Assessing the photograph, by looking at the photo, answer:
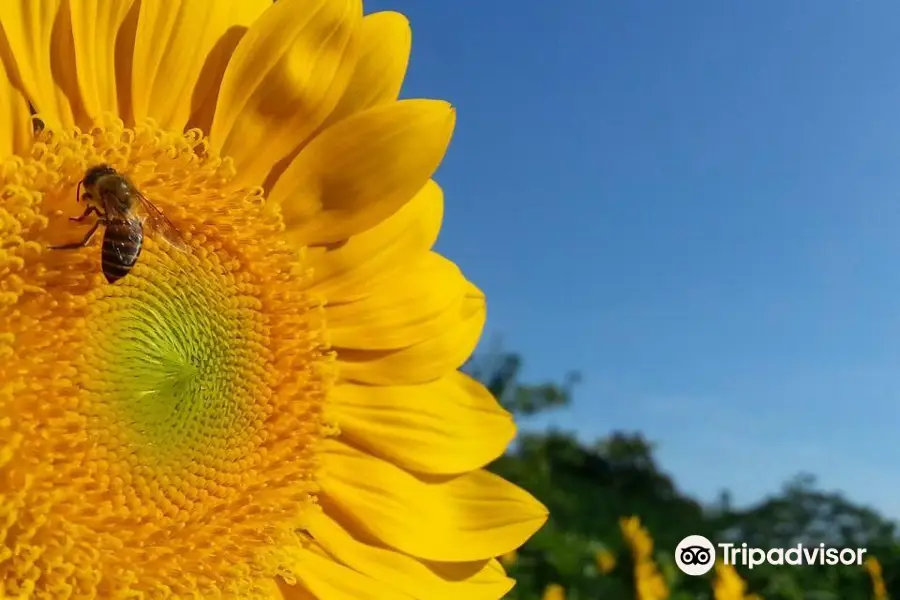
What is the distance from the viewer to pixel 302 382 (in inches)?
56.1

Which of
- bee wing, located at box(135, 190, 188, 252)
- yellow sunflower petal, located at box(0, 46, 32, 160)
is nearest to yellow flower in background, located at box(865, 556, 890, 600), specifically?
bee wing, located at box(135, 190, 188, 252)

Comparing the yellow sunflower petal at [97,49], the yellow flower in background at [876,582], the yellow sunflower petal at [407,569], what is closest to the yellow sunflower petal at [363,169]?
the yellow sunflower petal at [97,49]

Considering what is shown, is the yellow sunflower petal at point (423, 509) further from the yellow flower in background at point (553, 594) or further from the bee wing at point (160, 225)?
the yellow flower in background at point (553, 594)

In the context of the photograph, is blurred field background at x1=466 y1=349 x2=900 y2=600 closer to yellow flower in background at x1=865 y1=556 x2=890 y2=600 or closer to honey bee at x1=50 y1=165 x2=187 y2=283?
yellow flower in background at x1=865 y1=556 x2=890 y2=600

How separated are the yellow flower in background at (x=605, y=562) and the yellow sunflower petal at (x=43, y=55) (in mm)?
3308

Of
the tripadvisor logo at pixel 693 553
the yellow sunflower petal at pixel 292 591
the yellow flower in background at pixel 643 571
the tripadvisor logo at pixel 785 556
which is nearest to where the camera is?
the yellow sunflower petal at pixel 292 591

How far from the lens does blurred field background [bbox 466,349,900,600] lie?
3.80 meters

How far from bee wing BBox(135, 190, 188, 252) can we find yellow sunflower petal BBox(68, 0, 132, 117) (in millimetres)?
115

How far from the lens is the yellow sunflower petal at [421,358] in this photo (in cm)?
144

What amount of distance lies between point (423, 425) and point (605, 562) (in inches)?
114

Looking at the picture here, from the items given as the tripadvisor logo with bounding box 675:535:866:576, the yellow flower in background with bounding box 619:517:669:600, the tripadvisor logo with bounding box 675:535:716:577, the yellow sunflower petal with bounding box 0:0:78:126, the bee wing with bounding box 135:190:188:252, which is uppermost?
the tripadvisor logo with bounding box 675:535:866:576

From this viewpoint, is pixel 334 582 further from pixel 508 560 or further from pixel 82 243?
pixel 508 560

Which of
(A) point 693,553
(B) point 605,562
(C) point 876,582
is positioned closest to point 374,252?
(A) point 693,553

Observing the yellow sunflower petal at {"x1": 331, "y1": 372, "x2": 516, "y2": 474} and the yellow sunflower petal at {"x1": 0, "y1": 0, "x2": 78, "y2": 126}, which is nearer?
the yellow sunflower petal at {"x1": 0, "y1": 0, "x2": 78, "y2": 126}
